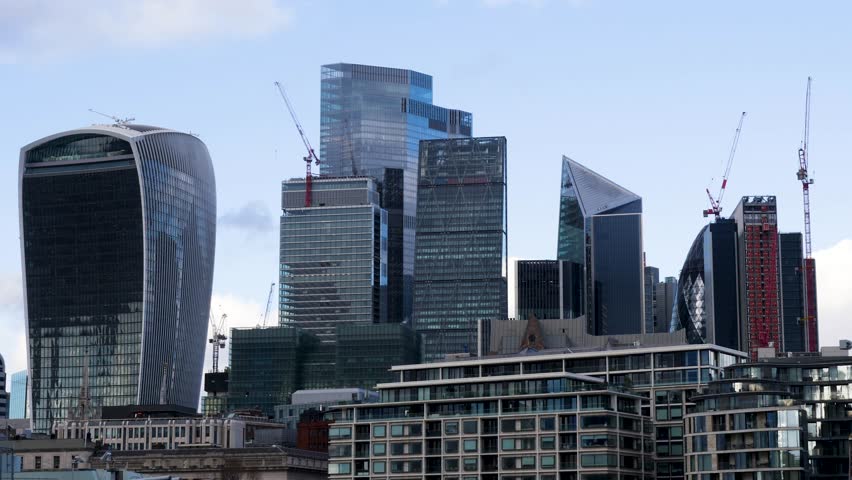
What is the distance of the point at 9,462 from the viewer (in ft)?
363

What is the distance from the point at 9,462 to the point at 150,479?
12.8 metres

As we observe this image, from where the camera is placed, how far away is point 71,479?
12144cm

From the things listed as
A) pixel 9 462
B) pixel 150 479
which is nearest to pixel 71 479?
pixel 9 462

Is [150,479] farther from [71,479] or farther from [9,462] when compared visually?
[71,479]

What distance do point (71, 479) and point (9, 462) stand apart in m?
11.3

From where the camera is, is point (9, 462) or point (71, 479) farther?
point (71, 479)

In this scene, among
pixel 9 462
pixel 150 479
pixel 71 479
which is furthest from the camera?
pixel 71 479

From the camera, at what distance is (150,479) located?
103625 millimetres

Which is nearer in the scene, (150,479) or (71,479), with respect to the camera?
(150,479)

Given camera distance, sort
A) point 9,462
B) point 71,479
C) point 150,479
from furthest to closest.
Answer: point 71,479 → point 9,462 → point 150,479
